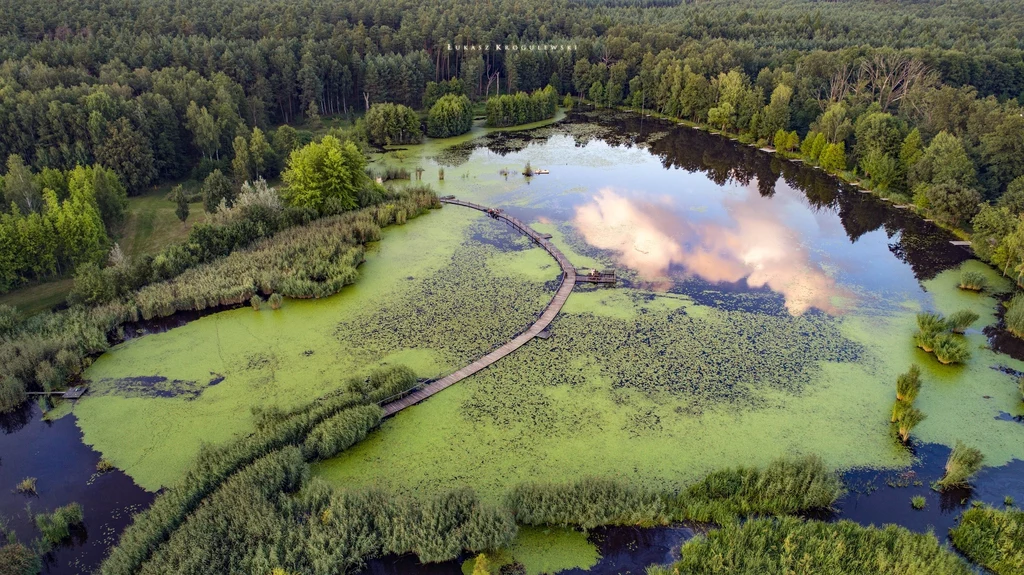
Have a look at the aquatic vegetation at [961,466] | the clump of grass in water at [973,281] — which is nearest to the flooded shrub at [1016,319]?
the clump of grass in water at [973,281]

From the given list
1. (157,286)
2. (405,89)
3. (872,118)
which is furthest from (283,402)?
(405,89)

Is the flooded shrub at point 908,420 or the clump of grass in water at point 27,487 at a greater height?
the flooded shrub at point 908,420

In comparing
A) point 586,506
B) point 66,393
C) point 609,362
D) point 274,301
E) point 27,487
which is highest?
point 274,301

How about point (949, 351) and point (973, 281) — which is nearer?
point (949, 351)

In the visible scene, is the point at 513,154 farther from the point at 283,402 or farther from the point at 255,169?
the point at 283,402

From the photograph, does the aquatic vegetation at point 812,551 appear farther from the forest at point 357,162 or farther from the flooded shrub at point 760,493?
the flooded shrub at point 760,493

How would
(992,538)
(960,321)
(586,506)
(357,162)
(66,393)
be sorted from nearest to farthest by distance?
(992,538), (586,506), (66,393), (960,321), (357,162)

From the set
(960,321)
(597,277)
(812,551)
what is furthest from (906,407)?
(597,277)

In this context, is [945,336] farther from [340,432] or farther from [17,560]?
[17,560]
